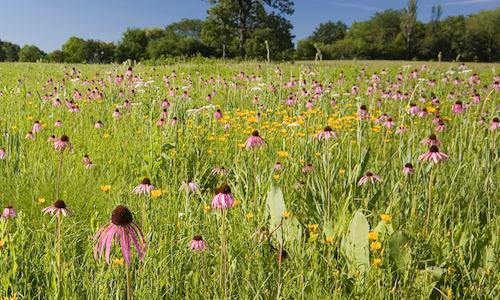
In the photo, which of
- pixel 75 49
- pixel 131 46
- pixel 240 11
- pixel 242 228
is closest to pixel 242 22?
pixel 240 11

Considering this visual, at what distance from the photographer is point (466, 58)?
2662 inches

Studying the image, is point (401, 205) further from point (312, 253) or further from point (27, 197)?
point (27, 197)

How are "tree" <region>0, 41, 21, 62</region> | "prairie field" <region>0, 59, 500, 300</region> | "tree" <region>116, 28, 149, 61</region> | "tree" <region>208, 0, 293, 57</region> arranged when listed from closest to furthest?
"prairie field" <region>0, 59, 500, 300</region> → "tree" <region>208, 0, 293, 57</region> → "tree" <region>116, 28, 149, 61</region> → "tree" <region>0, 41, 21, 62</region>

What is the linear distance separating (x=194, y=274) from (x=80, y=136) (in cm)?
266

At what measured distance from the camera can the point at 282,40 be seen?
112 feet

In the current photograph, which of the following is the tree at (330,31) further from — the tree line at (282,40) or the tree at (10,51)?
the tree at (10,51)

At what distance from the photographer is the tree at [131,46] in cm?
6181

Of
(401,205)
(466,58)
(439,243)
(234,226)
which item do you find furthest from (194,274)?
(466,58)

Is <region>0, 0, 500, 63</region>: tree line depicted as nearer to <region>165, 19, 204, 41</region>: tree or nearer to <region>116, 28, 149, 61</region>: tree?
<region>116, 28, 149, 61</region>: tree

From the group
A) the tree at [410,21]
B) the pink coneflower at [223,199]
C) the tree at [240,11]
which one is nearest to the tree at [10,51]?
the tree at [240,11]

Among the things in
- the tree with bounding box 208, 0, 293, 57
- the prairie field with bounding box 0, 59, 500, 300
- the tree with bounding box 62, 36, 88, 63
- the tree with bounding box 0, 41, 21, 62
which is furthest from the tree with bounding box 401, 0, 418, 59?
the tree with bounding box 0, 41, 21, 62

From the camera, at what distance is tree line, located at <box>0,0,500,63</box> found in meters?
33.6

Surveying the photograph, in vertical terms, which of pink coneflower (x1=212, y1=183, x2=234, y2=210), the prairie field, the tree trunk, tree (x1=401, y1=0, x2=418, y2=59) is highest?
tree (x1=401, y1=0, x2=418, y2=59)

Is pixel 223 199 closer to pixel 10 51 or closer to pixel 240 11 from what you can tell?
pixel 240 11
